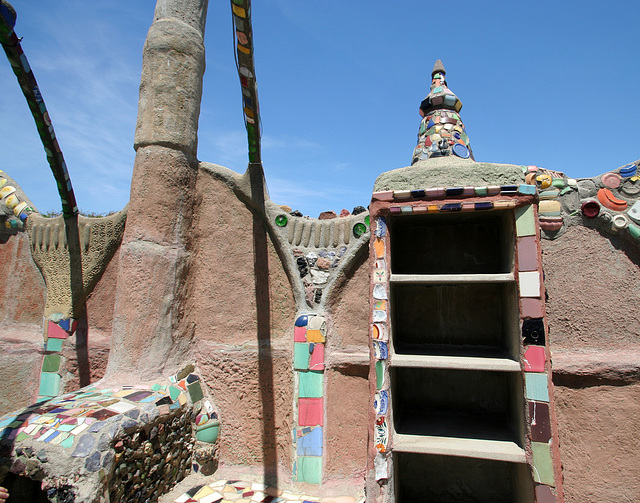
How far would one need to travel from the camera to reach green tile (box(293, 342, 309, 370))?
11.9 ft

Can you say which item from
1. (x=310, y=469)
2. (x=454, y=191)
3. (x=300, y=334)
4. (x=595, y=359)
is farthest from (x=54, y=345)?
(x=595, y=359)

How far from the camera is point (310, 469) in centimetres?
350

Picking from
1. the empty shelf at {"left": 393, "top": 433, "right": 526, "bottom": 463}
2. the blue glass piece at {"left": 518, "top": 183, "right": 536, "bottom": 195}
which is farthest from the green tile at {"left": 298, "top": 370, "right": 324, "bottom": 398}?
the blue glass piece at {"left": 518, "top": 183, "right": 536, "bottom": 195}

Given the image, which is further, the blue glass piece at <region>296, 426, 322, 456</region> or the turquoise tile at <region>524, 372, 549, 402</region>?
the blue glass piece at <region>296, 426, 322, 456</region>

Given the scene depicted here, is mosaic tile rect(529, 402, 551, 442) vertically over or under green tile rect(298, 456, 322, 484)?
over

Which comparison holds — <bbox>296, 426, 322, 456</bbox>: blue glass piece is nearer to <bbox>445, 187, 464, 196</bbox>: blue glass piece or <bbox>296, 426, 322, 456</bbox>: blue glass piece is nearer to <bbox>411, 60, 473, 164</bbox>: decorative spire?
<bbox>445, 187, 464, 196</bbox>: blue glass piece

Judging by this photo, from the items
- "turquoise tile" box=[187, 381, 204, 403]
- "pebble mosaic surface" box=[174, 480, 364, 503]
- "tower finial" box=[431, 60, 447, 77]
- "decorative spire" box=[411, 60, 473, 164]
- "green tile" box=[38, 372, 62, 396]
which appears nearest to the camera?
"pebble mosaic surface" box=[174, 480, 364, 503]

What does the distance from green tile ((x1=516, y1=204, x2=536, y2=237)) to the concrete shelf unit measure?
106 mm

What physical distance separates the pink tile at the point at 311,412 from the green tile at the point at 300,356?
0.27m

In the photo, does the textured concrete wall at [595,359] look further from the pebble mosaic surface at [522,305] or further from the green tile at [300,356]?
the green tile at [300,356]

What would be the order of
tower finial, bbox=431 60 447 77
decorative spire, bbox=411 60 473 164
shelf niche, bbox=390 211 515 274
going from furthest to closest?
tower finial, bbox=431 60 447 77
decorative spire, bbox=411 60 473 164
shelf niche, bbox=390 211 515 274

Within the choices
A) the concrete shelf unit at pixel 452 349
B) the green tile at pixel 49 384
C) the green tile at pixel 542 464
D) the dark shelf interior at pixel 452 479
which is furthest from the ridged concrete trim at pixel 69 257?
the green tile at pixel 542 464

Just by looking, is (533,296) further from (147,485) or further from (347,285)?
(147,485)

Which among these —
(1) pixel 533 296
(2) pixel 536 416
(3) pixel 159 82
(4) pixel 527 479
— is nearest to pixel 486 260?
(1) pixel 533 296
